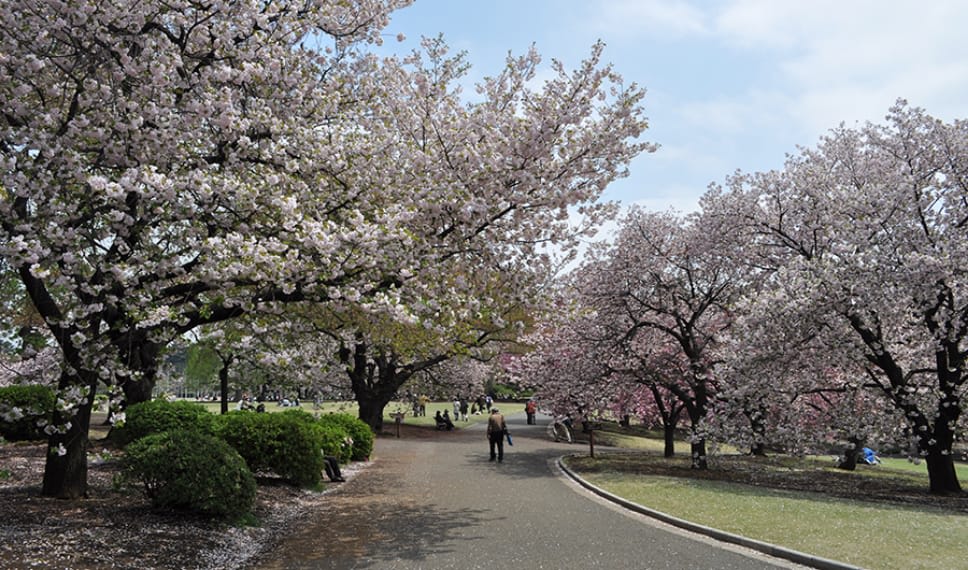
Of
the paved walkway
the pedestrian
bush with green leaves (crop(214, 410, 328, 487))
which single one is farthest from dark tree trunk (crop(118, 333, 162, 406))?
the pedestrian

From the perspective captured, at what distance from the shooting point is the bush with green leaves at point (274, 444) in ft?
39.7

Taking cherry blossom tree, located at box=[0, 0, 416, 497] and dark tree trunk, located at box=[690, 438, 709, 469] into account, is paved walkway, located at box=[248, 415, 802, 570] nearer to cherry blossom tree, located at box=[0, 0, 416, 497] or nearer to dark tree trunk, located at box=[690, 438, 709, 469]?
cherry blossom tree, located at box=[0, 0, 416, 497]

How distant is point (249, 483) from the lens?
9.05 metres

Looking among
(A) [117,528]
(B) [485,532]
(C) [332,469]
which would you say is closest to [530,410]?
(C) [332,469]

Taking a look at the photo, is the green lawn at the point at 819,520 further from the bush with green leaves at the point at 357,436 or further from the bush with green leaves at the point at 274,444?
the bush with green leaves at the point at 357,436

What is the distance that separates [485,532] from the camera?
9.15 metres

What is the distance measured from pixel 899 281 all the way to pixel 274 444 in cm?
1345

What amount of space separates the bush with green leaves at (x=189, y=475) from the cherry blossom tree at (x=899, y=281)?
1194 centimetres

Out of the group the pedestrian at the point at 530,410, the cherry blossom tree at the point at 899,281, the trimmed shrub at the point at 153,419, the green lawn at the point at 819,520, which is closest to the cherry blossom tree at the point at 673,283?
the cherry blossom tree at the point at 899,281

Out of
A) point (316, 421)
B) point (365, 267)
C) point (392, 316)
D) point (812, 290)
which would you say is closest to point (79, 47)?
point (365, 267)

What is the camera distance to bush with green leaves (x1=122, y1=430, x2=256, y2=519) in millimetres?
8477

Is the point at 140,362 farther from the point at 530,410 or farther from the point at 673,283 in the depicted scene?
the point at 530,410

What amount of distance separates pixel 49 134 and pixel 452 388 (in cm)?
2898

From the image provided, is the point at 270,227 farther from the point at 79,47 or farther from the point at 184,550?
the point at 184,550
